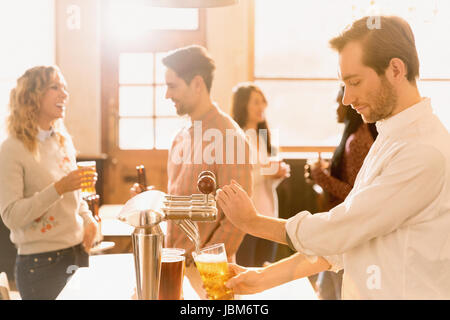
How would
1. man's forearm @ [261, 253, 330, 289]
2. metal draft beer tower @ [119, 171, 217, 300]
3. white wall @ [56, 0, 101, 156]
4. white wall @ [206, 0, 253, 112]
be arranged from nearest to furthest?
metal draft beer tower @ [119, 171, 217, 300]
man's forearm @ [261, 253, 330, 289]
white wall @ [56, 0, 101, 156]
white wall @ [206, 0, 253, 112]

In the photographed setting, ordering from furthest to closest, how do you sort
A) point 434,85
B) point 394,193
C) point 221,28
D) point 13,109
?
point 434,85, point 221,28, point 13,109, point 394,193

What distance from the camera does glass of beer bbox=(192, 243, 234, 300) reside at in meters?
0.91

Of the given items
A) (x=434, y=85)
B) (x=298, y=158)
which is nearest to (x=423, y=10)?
(x=434, y=85)

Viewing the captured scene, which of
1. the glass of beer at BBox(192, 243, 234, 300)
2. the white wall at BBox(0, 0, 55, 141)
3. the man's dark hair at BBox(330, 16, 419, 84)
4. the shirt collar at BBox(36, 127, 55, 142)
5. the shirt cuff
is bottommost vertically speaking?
the glass of beer at BBox(192, 243, 234, 300)

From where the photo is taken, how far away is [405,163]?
2.82 feet

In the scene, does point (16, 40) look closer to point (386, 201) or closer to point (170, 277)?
point (170, 277)

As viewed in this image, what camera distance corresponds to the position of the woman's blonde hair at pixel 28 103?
5.69 ft

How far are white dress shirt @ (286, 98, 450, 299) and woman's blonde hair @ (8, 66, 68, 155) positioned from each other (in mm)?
1184

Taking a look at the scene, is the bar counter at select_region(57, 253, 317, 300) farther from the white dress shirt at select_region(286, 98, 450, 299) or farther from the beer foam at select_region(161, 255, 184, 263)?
the white dress shirt at select_region(286, 98, 450, 299)

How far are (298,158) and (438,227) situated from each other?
333 centimetres

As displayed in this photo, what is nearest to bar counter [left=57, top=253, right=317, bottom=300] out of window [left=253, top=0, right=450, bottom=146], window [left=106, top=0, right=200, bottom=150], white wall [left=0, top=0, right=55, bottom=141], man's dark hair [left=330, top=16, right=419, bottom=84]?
man's dark hair [left=330, top=16, right=419, bottom=84]

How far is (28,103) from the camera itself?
70.3 inches

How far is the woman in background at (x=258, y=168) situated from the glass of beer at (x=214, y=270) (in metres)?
1.77

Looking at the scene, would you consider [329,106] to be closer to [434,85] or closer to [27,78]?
[434,85]
